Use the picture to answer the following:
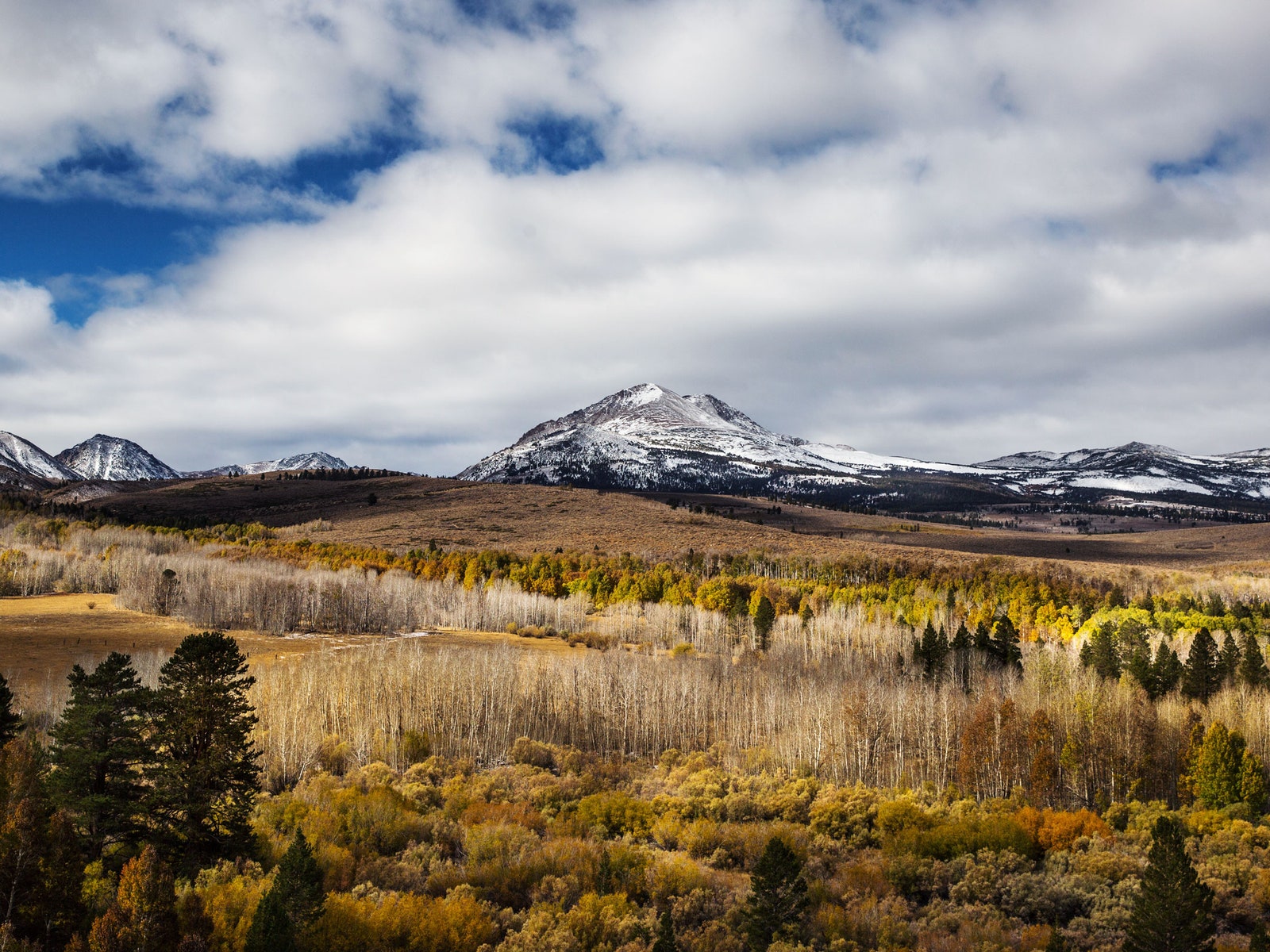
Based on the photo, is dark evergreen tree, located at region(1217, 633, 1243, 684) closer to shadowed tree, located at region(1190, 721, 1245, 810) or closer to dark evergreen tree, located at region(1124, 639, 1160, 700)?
dark evergreen tree, located at region(1124, 639, 1160, 700)

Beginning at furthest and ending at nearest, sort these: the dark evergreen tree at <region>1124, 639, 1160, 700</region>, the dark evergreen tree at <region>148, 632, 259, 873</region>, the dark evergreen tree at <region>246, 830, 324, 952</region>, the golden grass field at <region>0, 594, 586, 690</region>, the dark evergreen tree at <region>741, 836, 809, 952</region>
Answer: the dark evergreen tree at <region>1124, 639, 1160, 700</region>
the golden grass field at <region>0, 594, 586, 690</region>
the dark evergreen tree at <region>741, 836, 809, 952</region>
the dark evergreen tree at <region>148, 632, 259, 873</region>
the dark evergreen tree at <region>246, 830, 324, 952</region>

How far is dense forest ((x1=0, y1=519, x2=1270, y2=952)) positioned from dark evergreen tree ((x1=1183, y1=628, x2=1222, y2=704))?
0.62 feet

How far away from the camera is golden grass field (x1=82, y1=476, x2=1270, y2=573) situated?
113750 mm

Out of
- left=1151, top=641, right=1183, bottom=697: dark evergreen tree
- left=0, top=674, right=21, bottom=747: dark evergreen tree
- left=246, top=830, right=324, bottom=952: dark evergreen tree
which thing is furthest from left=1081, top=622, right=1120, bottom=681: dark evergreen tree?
left=0, top=674, right=21, bottom=747: dark evergreen tree

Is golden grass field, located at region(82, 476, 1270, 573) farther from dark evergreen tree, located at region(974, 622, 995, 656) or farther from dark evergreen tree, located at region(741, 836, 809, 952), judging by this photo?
dark evergreen tree, located at region(741, 836, 809, 952)

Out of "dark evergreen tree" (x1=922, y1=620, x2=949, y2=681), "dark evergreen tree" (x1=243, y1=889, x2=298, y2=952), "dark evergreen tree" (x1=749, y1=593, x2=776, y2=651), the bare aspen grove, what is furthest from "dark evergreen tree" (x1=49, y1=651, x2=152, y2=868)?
"dark evergreen tree" (x1=749, y1=593, x2=776, y2=651)

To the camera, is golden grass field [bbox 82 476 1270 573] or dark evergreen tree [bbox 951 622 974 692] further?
golden grass field [bbox 82 476 1270 573]

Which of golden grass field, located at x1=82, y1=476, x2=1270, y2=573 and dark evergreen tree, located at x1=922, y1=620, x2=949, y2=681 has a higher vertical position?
golden grass field, located at x1=82, y1=476, x2=1270, y2=573

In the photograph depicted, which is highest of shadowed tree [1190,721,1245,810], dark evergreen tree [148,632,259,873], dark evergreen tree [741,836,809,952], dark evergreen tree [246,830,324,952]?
dark evergreen tree [148,632,259,873]

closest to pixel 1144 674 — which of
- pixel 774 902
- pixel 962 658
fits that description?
pixel 962 658

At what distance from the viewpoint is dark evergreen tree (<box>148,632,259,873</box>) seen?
15305mm

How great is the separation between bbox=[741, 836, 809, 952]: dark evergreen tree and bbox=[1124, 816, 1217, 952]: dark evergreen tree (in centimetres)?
642

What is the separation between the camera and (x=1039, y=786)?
3288cm

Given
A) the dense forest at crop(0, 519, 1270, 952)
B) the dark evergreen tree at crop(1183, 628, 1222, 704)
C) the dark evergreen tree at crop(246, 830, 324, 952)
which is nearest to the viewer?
the dark evergreen tree at crop(246, 830, 324, 952)
